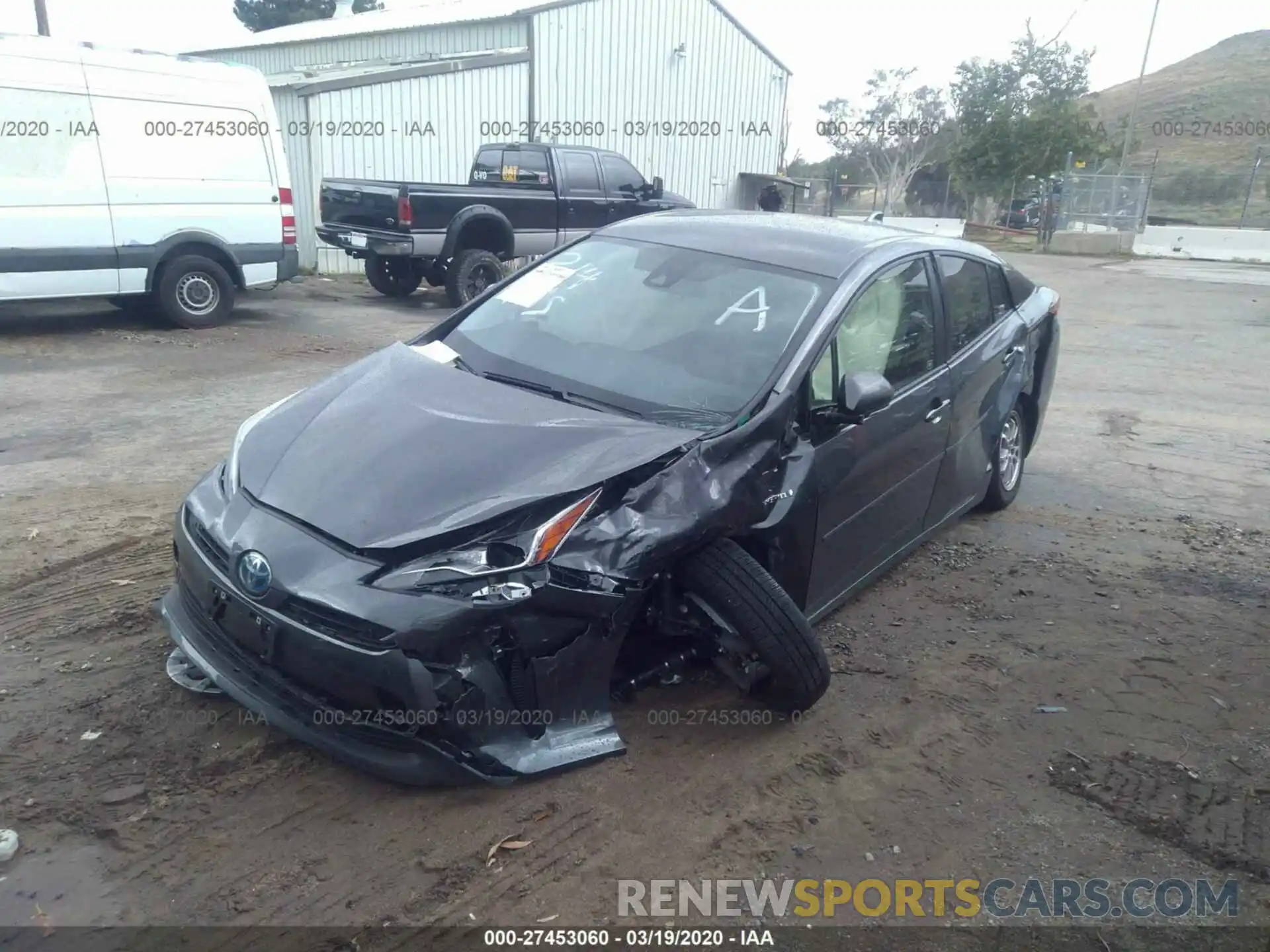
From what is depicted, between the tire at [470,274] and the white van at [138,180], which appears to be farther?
the tire at [470,274]

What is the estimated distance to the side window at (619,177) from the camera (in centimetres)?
1365

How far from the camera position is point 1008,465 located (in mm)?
5676

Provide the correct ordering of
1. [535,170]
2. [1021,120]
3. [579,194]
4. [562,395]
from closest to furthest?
[562,395], [535,170], [579,194], [1021,120]

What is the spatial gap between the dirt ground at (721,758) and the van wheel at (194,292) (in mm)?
4304

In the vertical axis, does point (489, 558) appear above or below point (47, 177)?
below

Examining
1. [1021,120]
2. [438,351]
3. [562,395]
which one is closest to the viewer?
[562,395]

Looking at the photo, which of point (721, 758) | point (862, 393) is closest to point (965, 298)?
point (862, 393)

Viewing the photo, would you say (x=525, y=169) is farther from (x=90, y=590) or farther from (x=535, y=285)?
(x=90, y=590)

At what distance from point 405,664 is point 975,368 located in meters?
3.27

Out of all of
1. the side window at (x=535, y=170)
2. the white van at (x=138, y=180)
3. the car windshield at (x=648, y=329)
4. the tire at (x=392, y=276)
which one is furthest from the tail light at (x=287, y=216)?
the car windshield at (x=648, y=329)

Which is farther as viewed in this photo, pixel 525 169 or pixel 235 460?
pixel 525 169

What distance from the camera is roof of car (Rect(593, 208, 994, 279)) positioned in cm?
399

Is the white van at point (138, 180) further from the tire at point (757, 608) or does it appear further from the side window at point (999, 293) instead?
the tire at point (757, 608)

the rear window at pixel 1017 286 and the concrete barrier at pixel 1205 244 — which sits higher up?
the rear window at pixel 1017 286
